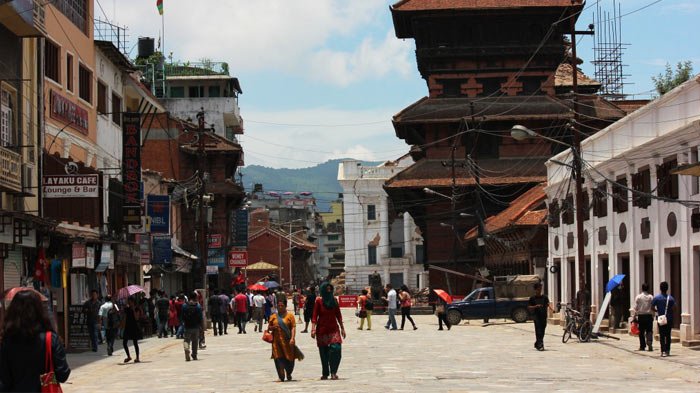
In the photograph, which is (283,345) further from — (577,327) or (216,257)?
(216,257)

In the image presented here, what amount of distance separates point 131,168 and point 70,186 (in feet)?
37.8

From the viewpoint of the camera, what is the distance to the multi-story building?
254ft

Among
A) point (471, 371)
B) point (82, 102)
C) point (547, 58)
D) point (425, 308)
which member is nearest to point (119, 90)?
point (82, 102)

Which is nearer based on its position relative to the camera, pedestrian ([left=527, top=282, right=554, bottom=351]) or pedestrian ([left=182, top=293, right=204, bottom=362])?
pedestrian ([left=182, top=293, right=204, bottom=362])

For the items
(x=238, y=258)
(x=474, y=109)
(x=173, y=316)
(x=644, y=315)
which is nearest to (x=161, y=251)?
(x=173, y=316)

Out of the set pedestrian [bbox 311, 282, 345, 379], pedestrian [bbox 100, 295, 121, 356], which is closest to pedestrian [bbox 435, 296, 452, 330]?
pedestrian [bbox 100, 295, 121, 356]

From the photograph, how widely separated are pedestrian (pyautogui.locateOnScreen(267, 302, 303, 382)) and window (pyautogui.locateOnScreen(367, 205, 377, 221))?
104m

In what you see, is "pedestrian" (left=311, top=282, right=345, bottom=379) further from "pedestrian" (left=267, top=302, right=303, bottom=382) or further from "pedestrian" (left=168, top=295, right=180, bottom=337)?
"pedestrian" (left=168, top=295, right=180, bottom=337)

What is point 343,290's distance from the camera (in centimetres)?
12712

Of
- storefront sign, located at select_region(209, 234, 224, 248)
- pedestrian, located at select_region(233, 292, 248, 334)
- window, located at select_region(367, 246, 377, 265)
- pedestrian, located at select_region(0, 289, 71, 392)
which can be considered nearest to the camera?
pedestrian, located at select_region(0, 289, 71, 392)

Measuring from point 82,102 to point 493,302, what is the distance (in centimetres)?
1976

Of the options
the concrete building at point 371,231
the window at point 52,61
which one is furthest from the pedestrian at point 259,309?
the concrete building at point 371,231

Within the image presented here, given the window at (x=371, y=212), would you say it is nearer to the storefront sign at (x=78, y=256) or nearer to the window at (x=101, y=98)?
the window at (x=101, y=98)

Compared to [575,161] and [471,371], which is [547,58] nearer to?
[575,161]
